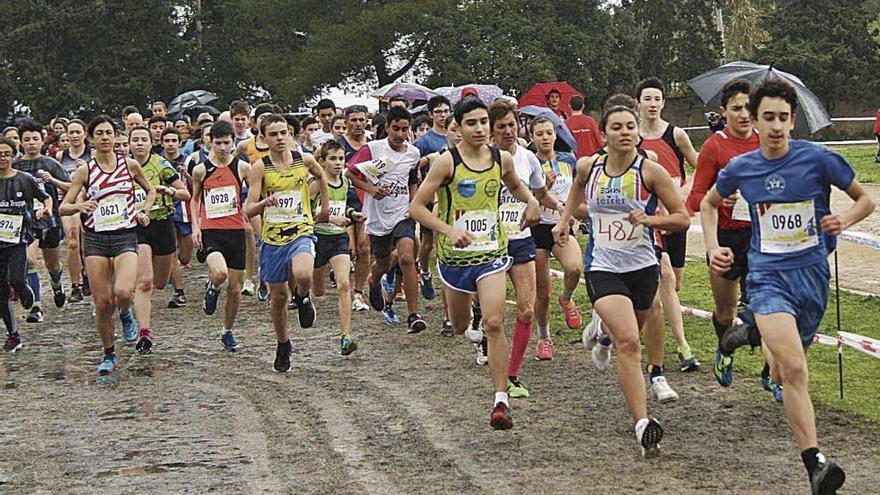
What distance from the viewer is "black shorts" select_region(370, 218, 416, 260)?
42.9ft

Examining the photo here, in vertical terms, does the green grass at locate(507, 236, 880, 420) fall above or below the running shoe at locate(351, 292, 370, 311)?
below

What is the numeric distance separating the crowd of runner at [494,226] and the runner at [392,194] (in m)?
0.02

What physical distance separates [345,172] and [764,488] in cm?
730

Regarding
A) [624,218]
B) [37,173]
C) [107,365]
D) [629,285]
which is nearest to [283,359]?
[107,365]

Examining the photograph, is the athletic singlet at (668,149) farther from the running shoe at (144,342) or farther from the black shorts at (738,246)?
the running shoe at (144,342)

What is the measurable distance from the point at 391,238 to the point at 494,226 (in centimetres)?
470

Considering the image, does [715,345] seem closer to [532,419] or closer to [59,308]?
[532,419]

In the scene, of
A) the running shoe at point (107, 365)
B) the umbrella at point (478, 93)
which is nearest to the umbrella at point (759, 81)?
the running shoe at point (107, 365)

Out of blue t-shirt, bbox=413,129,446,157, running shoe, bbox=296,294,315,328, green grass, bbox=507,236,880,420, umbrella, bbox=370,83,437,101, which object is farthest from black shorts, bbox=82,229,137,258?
umbrella, bbox=370,83,437,101

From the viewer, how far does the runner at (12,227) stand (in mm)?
13031

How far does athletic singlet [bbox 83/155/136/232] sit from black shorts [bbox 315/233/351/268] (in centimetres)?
176

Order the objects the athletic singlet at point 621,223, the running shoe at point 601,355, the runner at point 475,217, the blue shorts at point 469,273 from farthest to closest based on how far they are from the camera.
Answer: the running shoe at point 601,355
the blue shorts at point 469,273
the runner at point 475,217
the athletic singlet at point 621,223

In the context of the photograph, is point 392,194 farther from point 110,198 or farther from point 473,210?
point 473,210

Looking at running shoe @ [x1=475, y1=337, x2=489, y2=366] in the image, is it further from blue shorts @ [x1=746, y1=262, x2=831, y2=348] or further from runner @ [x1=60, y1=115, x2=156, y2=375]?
blue shorts @ [x1=746, y1=262, x2=831, y2=348]
